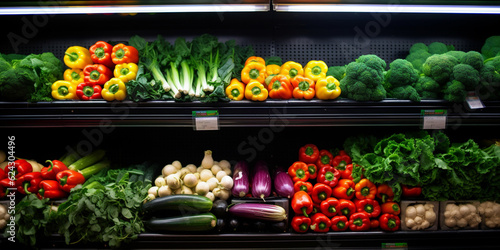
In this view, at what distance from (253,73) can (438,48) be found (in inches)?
61.0

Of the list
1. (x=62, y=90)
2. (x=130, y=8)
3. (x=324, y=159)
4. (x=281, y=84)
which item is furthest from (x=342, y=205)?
(x=62, y=90)

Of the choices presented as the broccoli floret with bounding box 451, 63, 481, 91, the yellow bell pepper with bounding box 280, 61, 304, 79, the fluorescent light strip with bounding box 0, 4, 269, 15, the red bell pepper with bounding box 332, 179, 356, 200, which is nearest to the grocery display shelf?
the broccoli floret with bounding box 451, 63, 481, 91

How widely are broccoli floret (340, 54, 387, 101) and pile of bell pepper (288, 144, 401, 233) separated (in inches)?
22.8

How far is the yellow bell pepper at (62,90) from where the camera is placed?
200cm

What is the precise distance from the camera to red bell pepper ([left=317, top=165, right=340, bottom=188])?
81.6 inches

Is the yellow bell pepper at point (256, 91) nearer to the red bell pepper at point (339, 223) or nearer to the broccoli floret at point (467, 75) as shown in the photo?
the red bell pepper at point (339, 223)

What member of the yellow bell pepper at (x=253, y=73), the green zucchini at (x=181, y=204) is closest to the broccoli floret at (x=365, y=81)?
the yellow bell pepper at (x=253, y=73)

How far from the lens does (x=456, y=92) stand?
1811 millimetres

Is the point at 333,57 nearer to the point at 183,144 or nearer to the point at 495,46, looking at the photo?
the point at 495,46

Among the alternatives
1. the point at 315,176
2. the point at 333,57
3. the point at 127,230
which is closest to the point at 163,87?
the point at 127,230

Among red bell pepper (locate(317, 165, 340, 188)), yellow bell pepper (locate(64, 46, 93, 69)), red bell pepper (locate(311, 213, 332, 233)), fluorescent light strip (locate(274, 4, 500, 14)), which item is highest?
fluorescent light strip (locate(274, 4, 500, 14))

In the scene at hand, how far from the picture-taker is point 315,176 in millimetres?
2186

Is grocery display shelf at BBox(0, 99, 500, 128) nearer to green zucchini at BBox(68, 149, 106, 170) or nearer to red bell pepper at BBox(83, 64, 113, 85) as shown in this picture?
red bell pepper at BBox(83, 64, 113, 85)

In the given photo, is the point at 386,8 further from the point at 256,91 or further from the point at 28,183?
the point at 28,183
